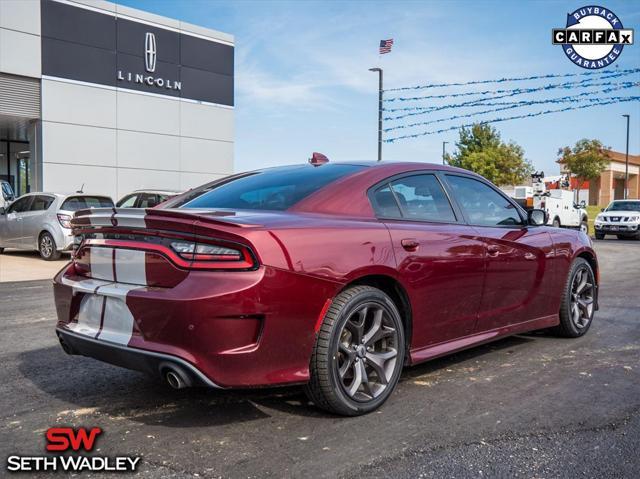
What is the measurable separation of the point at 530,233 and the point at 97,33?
61.4ft

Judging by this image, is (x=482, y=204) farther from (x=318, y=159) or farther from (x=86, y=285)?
(x=86, y=285)

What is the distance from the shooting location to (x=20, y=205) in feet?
44.3

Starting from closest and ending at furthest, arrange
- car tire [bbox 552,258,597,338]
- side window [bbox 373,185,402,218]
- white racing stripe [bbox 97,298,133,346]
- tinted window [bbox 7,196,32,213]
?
white racing stripe [bbox 97,298,133,346] → side window [bbox 373,185,402,218] → car tire [bbox 552,258,597,338] → tinted window [bbox 7,196,32,213]

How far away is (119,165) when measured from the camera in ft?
70.1

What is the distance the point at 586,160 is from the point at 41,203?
46.9 m

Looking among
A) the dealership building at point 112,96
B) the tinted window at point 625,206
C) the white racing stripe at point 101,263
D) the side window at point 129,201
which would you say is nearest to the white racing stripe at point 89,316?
the white racing stripe at point 101,263

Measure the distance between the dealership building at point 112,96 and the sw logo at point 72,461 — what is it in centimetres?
1782

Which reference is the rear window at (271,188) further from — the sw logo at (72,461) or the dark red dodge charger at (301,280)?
the sw logo at (72,461)

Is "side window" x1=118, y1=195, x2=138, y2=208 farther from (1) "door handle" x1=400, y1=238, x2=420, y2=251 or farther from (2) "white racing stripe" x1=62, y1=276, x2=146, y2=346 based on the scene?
(1) "door handle" x1=400, y1=238, x2=420, y2=251

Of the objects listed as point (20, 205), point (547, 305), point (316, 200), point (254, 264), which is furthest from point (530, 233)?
point (20, 205)

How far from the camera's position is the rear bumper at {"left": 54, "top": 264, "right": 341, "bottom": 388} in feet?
9.77

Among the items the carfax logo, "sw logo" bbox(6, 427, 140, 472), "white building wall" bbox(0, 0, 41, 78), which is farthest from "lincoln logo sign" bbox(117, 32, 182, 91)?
"sw logo" bbox(6, 427, 140, 472)

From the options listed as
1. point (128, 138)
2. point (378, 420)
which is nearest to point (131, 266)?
point (378, 420)

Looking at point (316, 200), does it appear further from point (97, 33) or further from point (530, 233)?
point (97, 33)
